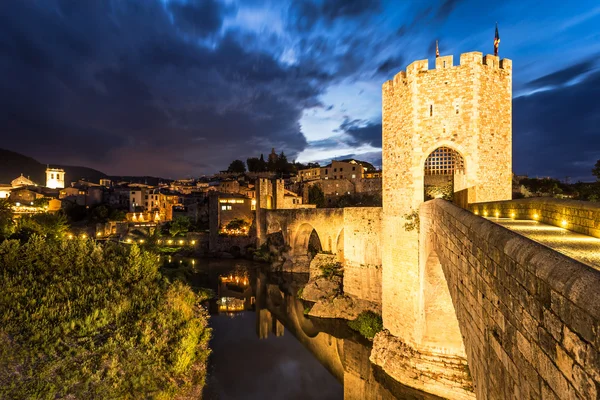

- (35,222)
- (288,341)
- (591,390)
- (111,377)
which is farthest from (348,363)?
(35,222)

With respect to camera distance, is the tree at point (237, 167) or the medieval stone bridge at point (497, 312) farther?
the tree at point (237, 167)

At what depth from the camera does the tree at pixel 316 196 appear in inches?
1964

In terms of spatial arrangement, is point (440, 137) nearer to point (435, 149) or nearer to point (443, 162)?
point (435, 149)

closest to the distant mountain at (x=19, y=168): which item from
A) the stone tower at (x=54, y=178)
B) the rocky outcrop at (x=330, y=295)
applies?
the stone tower at (x=54, y=178)

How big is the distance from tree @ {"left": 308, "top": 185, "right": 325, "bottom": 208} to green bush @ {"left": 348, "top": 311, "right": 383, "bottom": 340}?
107ft

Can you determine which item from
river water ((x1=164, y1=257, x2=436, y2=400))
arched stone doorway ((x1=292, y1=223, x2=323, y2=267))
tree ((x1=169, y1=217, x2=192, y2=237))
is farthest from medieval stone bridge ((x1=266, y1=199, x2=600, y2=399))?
tree ((x1=169, y1=217, x2=192, y2=237))

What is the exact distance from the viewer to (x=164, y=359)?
10.9 meters

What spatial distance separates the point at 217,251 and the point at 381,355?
33169 millimetres

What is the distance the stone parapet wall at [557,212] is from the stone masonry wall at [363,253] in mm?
8985

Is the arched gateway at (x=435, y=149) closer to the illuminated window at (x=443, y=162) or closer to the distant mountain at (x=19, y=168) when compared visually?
the illuminated window at (x=443, y=162)

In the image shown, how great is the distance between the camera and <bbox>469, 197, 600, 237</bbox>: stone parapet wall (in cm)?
464

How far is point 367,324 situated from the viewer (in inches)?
647

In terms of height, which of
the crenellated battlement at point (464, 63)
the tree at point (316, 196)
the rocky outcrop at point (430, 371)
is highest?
the crenellated battlement at point (464, 63)

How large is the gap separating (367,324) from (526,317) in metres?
15.1
